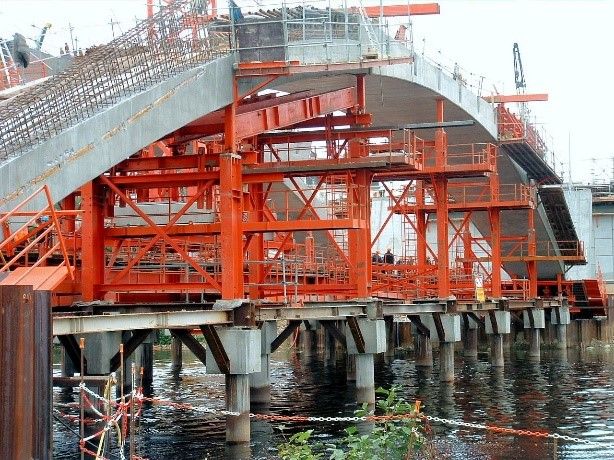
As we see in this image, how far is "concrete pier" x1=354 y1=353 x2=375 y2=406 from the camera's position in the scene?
28.9 meters

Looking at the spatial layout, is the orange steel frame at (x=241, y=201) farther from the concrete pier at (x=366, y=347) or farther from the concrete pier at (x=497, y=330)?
the concrete pier at (x=497, y=330)

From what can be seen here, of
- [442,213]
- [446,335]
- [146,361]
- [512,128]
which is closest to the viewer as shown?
[146,361]

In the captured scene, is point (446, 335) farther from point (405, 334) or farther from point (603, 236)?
point (603, 236)

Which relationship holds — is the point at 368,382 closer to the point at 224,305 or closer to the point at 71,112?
the point at 224,305

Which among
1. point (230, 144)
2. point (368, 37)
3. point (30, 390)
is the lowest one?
point (30, 390)

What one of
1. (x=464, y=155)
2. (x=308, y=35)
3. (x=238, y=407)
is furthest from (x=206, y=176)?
(x=464, y=155)

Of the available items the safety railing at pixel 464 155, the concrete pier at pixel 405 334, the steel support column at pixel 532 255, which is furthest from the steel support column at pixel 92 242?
→ the concrete pier at pixel 405 334

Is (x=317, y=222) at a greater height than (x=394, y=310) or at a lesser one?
greater

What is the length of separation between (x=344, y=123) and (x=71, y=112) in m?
12.0

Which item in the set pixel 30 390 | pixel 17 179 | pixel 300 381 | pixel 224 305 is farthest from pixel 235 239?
pixel 300 381

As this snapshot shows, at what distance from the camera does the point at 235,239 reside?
2452cm

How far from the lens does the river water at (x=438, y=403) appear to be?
22.5 meters

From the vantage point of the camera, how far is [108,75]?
2333cm

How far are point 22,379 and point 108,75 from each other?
40.1 feet
